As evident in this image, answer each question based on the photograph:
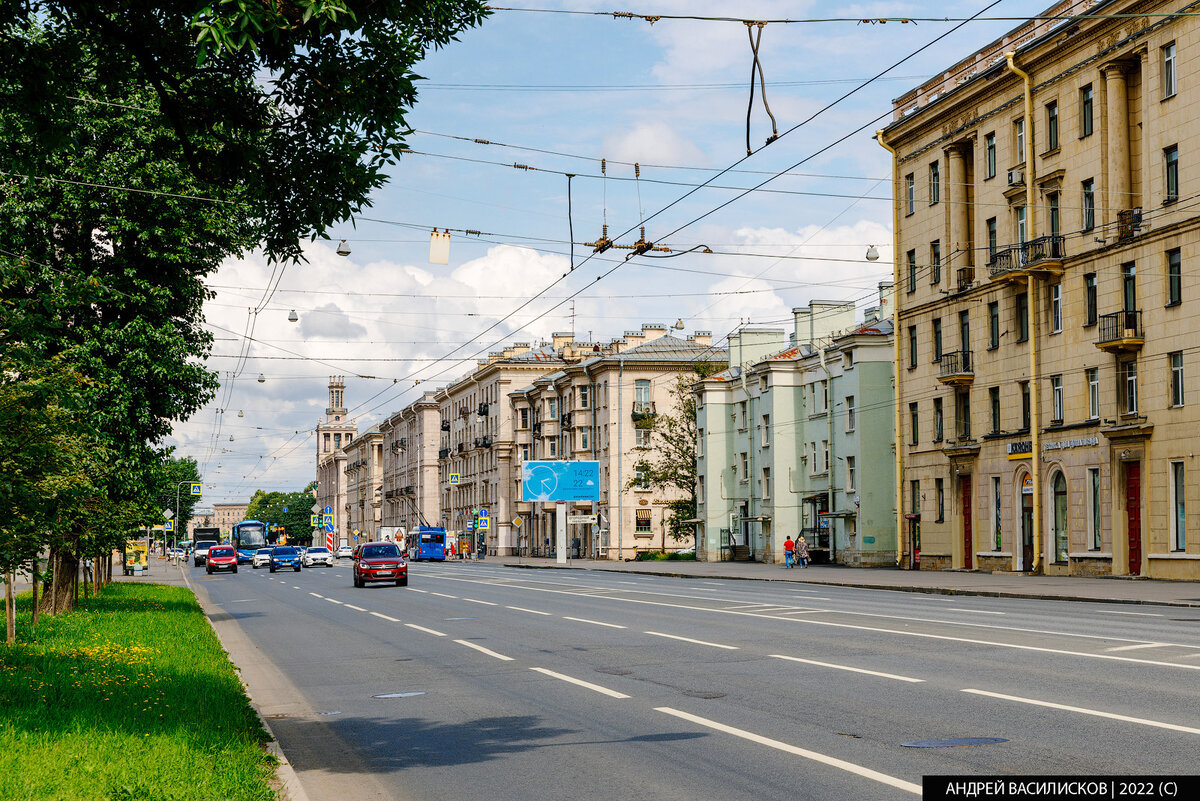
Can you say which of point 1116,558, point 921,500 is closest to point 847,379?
point 921,500

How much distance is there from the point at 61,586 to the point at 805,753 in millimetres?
21959

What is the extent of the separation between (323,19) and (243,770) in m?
4.95

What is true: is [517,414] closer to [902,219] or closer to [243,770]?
[902,219]

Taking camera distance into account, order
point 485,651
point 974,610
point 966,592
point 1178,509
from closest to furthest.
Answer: point 485,651 → point 974,610 → point 966,592 → point 1178,509

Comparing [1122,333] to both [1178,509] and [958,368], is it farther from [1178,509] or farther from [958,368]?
[958,368]

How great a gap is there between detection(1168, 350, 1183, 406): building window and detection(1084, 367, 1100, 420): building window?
156 inches

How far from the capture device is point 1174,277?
38.5 metres

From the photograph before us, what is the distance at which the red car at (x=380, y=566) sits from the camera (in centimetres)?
4694

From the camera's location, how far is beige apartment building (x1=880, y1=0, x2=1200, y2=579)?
38.5 m

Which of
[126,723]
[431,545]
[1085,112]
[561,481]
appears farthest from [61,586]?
[431,545]

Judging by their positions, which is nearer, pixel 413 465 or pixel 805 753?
pixel 805 753

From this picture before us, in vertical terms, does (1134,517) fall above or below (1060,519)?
above

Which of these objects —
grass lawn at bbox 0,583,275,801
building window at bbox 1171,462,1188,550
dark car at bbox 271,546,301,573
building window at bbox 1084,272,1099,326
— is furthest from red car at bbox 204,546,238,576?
grass lawn at bbox 0,583,275,801

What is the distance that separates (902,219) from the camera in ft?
184
